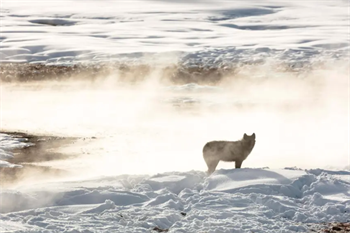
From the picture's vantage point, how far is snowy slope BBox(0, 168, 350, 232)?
33.2ft

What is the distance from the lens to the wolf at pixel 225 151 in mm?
13102

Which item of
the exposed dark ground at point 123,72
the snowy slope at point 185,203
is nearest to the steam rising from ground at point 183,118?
the exposed dark ground at point 123,72

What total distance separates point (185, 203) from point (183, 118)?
1132cm

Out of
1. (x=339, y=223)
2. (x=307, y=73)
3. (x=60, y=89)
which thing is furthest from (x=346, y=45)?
(x=339, y=223)

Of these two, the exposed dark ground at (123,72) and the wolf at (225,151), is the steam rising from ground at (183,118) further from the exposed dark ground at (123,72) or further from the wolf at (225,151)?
the wolf at (225,151)

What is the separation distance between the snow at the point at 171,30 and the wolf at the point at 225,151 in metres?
22.8

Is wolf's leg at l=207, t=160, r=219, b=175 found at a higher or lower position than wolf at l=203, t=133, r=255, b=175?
lower

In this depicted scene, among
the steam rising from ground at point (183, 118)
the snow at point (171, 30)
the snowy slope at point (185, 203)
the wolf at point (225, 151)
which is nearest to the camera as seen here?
the snowy slope at point (185, 203)

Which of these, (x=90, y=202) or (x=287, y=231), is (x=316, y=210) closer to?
(x=287, y=231)

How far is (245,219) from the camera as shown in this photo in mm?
10461

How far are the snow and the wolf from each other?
75.0ft

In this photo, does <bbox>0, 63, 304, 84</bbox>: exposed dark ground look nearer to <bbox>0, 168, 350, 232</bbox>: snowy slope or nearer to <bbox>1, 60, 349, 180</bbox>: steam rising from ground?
<bbox>1, 60, 349, 180</bbox>: steam rising from ground

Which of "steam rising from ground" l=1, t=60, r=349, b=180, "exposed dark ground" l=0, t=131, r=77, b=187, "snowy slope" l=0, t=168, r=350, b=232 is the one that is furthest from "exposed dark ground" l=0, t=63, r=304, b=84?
"snowy slope" l=0, t=168, r=350, b=232

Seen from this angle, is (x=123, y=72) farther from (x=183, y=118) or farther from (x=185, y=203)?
(x=185, y=203)
